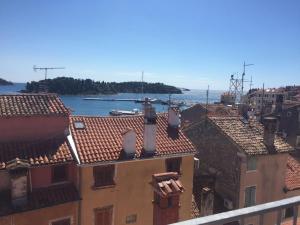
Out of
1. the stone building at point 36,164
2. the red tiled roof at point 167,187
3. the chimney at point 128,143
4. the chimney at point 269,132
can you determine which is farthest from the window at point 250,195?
the red tiled roof at point 167,187

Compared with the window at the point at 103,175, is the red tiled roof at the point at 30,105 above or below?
above

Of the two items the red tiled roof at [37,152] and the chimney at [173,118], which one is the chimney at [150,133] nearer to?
the chimney at [173,118]

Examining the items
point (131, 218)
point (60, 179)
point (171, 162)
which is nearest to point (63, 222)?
point (60, 179)

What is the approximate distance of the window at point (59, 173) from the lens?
52.5 ft

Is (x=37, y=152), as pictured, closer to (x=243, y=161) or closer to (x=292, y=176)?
(x=243, y=161)

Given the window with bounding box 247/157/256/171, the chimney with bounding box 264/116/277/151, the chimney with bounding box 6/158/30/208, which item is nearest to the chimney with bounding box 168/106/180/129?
the window with bounding box 247/157/256/171

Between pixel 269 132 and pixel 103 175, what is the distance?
13337mm

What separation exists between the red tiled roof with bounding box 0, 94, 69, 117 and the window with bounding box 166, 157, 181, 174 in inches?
241

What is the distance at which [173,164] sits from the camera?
1906 centimetres

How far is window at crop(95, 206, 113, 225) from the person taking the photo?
16469mm

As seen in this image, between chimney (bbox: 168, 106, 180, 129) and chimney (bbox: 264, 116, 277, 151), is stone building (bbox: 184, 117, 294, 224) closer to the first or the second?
chimney (bbox: 264, 116, 277, 151)

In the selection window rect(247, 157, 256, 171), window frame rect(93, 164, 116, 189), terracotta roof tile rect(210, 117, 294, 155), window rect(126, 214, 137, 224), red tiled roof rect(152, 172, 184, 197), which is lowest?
window rect(126, 214, 137, 224)

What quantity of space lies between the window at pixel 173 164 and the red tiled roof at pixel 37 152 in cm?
552

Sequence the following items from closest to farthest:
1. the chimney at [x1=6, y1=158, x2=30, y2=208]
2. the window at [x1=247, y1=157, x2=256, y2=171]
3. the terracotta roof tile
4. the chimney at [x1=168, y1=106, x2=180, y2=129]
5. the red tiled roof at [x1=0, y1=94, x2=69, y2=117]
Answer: the chimney at [x1=6, y1=158, x2=30, y2=208] < the red tiled roof at [x1=0, y1=94, x2=69, y2=117] < the chimney at [x1=168, y1=106, x2=180, y2=129] < the window at [x1=247, y1=157, x2=256, y2=171] < the terracotta roof tile
